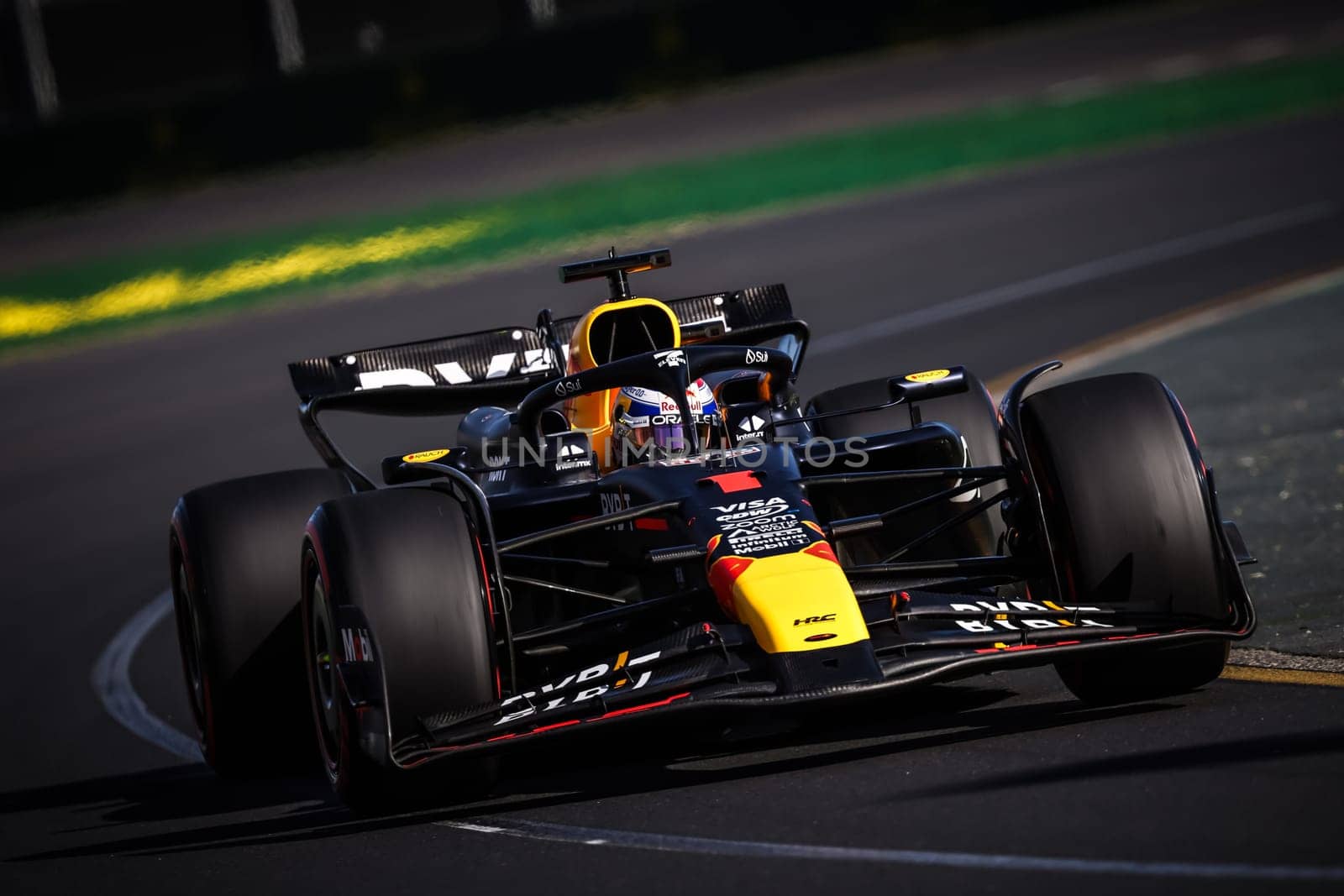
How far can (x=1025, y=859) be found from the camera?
4.98m

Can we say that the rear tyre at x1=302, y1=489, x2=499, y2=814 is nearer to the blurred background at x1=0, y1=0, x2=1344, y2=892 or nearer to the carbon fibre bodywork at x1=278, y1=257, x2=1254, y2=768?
the carbon fibre bodywork at x1=278, y1=257, x2=1254, y2=768

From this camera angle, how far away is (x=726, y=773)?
258 inches

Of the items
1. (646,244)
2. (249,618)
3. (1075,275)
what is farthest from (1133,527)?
(646,244)

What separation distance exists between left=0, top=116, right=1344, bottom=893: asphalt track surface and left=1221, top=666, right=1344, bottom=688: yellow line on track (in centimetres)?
14

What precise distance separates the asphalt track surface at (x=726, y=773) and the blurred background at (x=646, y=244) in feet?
0.13

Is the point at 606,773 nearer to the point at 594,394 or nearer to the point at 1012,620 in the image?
the point at 1012,620

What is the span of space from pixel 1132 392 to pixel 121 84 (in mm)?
24198

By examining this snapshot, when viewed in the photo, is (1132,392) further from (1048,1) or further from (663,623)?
(1048,1)

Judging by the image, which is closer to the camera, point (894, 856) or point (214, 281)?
point (894, 856)

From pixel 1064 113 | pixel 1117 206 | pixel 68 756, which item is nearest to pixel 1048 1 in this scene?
pixel 1064 113

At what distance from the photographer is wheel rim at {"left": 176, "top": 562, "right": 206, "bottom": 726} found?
330 inches

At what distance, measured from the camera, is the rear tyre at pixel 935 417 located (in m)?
8.89

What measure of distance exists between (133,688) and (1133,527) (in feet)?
18.8

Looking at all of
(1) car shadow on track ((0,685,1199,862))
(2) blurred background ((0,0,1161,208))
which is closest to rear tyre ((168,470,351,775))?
(1) car shadow on track ((0,685,1199,862))
